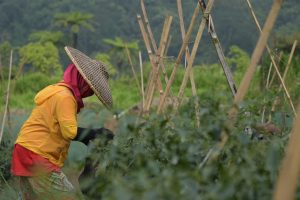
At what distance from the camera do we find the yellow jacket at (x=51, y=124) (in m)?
4.05

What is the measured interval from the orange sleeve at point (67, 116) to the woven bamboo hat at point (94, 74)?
0.16 m

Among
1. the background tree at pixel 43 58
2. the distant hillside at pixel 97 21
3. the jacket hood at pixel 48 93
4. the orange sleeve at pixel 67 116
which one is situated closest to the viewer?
the orange sleeve at pixel 67 116

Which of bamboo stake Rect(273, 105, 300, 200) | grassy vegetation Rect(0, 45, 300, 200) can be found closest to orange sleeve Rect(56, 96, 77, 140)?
grassy vegetation Rect(0, 45, 300, 200)

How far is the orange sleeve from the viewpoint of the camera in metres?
3.99

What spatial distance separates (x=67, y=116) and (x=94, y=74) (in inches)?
12.2

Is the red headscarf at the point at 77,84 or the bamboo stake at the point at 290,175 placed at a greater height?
the bamboo stake at the point at 290,175

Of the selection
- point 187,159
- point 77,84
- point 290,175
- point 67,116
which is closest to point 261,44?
point 187,159

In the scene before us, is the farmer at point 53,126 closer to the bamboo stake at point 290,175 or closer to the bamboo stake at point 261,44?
the bamboo stake at point 261,44

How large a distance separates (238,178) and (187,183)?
155mm

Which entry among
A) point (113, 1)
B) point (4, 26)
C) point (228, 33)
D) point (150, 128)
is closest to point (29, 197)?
point (150, 128)

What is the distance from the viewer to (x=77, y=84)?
13.8 feet

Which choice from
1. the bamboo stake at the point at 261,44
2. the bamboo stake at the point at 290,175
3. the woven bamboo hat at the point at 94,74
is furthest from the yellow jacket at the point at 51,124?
the bamboo stake at the point at 290,175

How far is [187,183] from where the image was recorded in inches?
82.4

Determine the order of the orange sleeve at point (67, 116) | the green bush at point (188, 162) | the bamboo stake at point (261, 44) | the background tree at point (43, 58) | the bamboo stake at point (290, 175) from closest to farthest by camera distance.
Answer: the bamboo stake at point (290, 175) → the green bush at point (188, 162) → the bamboo stake at point (261, 44) → the orange sleeve at point (67, 116) → the background tree at point (43, 58)
